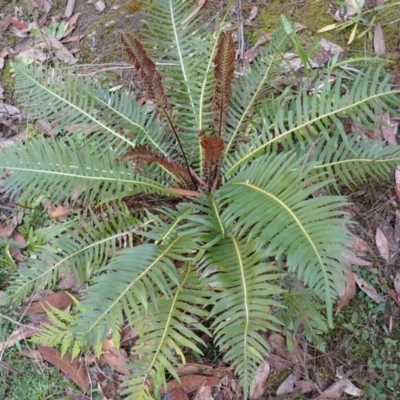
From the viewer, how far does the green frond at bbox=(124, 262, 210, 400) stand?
A: 183 centimetres

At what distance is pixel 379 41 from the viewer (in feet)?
8.87

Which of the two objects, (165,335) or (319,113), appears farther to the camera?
(319,113)

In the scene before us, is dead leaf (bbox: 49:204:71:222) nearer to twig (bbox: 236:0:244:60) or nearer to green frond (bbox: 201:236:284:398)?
green frond (bbox: 201:236:284:398)

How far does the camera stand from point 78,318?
1.92 m

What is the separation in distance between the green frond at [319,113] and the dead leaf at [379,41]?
2.11 ft

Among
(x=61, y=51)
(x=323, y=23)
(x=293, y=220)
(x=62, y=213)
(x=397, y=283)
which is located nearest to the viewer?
(x=293, y=220)

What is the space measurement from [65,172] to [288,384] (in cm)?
139

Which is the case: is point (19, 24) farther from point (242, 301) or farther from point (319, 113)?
point (242, 301)

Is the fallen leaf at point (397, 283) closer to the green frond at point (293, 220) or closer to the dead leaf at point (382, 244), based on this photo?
the dead leaf at point (382, 244)

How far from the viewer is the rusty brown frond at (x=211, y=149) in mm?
1825

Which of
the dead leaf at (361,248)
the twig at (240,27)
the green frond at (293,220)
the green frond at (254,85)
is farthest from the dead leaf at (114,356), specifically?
the twig at (240,27)

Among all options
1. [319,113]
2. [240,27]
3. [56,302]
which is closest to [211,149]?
[319,113]

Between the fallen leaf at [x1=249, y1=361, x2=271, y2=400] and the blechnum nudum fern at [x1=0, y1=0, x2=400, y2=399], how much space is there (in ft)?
0.43

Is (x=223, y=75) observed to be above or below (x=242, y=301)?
above
